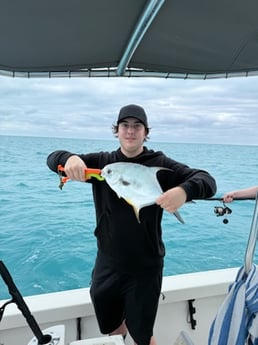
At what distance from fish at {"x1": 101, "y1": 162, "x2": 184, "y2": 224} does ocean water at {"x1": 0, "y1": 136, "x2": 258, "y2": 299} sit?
1.35 meters

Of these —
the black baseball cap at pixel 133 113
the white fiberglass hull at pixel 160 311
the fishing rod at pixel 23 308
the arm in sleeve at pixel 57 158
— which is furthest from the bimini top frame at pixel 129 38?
the white fiberglass hull at pixel 160 311

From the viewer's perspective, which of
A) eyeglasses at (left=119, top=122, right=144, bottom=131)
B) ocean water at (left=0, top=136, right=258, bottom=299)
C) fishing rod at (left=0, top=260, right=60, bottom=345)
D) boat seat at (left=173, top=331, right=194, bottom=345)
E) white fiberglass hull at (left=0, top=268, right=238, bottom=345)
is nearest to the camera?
fishing rod at (left=0, top=260, right=60, bottom=345)

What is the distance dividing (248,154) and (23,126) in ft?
35.0

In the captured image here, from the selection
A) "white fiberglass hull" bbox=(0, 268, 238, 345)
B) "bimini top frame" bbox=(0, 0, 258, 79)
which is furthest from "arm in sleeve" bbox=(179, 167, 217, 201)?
"white fiberglass hull" bbox=(0, 268, 238, 345)

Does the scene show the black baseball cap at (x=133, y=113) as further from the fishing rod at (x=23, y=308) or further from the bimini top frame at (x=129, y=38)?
the fishing rod at (x=23, y=308)

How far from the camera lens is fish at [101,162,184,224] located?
2.81ft

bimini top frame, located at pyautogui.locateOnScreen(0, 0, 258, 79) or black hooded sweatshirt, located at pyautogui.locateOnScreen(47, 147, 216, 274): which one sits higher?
bimini top frame, located at pyautogui.locateOnScreen(0, 0, 258, 79)

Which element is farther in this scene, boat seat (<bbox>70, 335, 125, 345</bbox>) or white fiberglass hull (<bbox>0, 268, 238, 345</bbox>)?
white fiberglass hull (<bbox>0, 268, 238, 345</bbox>)

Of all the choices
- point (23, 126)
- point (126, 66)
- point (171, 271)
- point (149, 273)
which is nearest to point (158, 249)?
point (149, 273)

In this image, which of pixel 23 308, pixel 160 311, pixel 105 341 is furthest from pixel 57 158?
pixel 160 311

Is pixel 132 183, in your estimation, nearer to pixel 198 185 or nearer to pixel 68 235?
pixel 198 185

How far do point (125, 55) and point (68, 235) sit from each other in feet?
13.6

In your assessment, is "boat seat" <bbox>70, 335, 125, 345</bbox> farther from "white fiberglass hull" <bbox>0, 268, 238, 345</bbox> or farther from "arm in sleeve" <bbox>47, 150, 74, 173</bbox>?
"arm in sleeve" <bbox>47, 150, 74, 173</bbox>

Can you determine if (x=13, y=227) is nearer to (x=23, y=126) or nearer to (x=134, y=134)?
(x=23, y=126)
